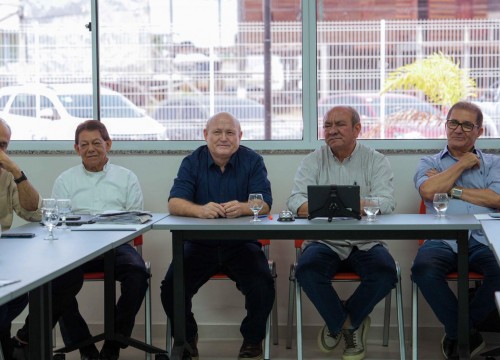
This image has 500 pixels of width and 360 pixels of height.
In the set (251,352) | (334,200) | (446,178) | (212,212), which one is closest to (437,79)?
(446,178)

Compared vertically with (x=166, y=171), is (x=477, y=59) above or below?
above

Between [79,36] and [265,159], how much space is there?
146cm

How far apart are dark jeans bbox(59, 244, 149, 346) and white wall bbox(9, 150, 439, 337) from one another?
2.55 feet

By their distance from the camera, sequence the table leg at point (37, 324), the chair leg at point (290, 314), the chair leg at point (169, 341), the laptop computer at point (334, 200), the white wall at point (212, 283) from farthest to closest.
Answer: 1. the white wall at point (212, 283)
2. the chair leg at point (290, 314)
3. the chair leg at point (169, 341)
4. the laptop computer at point (334, 200)
5. the table leg at point (37, 324)

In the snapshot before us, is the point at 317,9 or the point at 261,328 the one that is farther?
the point at 317,9

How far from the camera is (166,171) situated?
5.17m

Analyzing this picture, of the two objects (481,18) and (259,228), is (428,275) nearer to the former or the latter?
(259,228)

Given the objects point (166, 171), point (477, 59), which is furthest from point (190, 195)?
point (477, 59)

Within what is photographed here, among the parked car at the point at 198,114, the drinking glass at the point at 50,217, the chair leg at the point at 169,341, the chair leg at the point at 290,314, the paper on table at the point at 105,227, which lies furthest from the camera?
the parked car at the point at 198,114

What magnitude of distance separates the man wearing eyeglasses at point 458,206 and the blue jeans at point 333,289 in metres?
0.20

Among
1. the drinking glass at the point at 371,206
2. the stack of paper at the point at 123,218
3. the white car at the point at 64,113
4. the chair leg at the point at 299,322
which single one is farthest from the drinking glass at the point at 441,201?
the white car at the point at 64,113

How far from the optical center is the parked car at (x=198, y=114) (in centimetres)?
529

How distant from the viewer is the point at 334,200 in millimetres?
3969

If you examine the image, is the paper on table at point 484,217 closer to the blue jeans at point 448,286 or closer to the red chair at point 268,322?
the blue jeans at point 448,286
